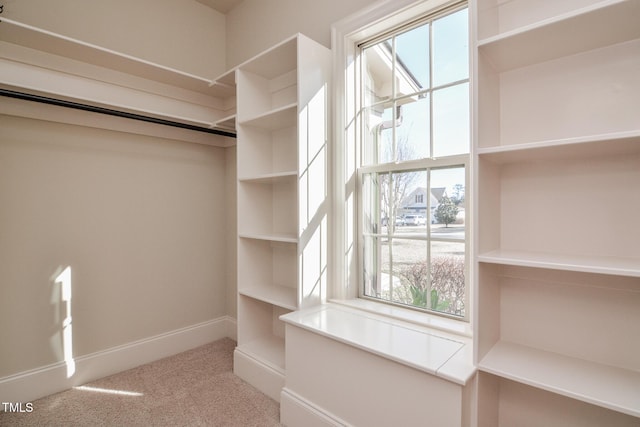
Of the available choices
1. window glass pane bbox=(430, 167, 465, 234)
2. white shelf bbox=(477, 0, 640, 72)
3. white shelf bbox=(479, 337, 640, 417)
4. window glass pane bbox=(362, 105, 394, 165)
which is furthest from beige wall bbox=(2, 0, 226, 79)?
white shelf bbox=(479, 337, 640, 417)

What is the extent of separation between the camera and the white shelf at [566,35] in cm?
106

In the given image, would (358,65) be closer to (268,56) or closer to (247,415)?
(268,56)

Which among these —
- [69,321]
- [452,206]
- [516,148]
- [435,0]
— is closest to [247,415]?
[69,321]

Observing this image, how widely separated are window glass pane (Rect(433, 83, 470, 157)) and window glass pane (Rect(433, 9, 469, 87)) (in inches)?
2.9

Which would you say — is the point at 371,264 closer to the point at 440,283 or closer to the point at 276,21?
the point at 440,283

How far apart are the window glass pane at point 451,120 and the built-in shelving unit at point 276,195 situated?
719 millimetres

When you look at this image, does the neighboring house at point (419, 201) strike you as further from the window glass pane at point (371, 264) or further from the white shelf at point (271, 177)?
the white shelf at point (271, 177)

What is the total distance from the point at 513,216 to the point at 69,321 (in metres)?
2.93

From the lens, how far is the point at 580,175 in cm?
130

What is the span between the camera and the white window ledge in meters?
1.29

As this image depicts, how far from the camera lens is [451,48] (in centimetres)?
174

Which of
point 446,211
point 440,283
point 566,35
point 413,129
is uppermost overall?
point 566,35

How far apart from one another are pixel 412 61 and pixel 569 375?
68.2 inches

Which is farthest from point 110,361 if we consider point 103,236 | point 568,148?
point 568,148
